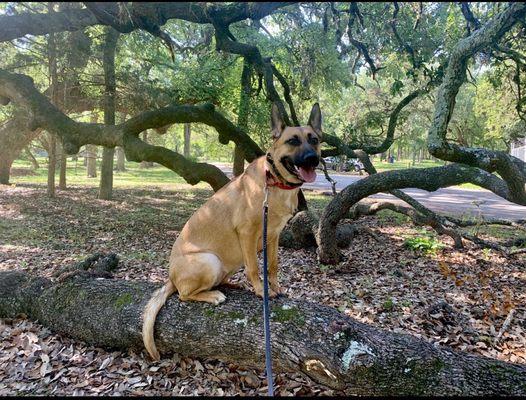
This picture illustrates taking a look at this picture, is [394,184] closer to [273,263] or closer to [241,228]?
[273,263]

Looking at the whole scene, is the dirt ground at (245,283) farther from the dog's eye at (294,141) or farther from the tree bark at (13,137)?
the tree bark at (13,137)

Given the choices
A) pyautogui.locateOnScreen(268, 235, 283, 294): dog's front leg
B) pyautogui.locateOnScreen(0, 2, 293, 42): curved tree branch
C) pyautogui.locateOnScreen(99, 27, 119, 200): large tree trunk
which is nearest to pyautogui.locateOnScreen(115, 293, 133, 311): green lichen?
pyautogui.locateOnScreen(268, 235, 283, 294): dog's front leg

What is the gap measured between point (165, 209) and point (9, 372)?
9.99m

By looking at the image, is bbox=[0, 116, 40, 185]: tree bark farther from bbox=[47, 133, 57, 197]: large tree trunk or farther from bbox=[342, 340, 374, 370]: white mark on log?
bbox=[342, 340, 374, 370]: white mark on log

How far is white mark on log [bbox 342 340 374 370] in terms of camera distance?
9.07ft

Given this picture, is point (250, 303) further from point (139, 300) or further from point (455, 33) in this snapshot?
point (455, 33)

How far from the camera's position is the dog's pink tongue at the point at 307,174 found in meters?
3.20

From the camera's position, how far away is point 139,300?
3795 millimetres

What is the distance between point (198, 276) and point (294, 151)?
1.42 metres

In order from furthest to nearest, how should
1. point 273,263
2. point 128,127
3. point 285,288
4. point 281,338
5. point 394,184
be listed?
point 128,127 → point 394,184 → point 285,288 → point 273,263 → point 281,338

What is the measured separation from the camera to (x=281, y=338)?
3.05 metres

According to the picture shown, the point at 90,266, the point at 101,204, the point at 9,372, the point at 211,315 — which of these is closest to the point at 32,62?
the point at 101,204

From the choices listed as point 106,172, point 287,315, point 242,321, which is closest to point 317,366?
point 287,315

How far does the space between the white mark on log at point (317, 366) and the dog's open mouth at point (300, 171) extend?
1479 millimetres
